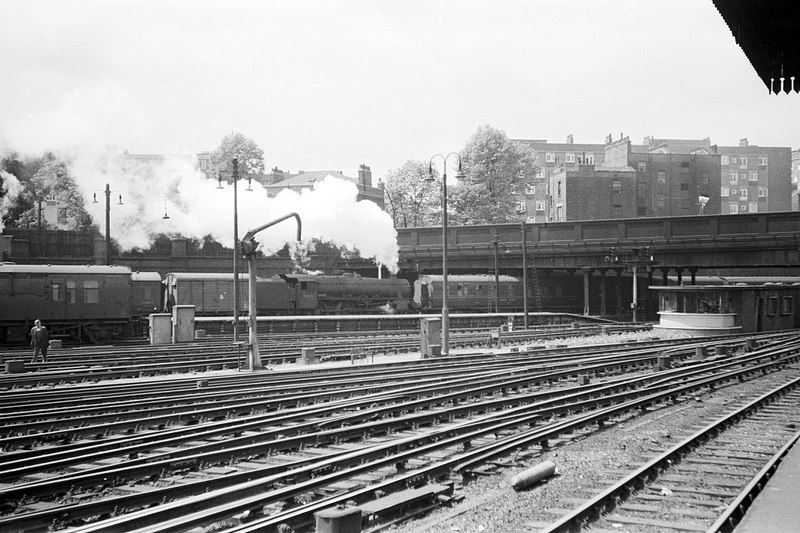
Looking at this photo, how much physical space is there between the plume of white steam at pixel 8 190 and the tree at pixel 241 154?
28267 mm

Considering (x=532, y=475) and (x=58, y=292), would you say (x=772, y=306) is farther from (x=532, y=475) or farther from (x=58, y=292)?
(x=532, y=475)

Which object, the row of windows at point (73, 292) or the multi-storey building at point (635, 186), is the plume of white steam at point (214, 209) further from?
the multi-storey building at point (635, 186)

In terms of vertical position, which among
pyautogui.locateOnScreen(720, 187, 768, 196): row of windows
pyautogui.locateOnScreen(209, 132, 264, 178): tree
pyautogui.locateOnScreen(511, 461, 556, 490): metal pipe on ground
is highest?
pyautogui.locateOnScreen(209, 132, 264, 178): tree

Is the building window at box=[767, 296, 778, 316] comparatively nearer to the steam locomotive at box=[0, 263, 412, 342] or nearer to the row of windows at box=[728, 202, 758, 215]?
the steam locomotive at box=[0, 263, 412, 342]

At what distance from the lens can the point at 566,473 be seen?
1057cm

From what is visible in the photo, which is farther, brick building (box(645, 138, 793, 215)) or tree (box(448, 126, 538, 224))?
brick building (box(645, 138, 793, 215))

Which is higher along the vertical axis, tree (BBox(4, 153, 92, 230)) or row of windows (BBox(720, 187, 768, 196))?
row of windows (BBox(720, 187, 768, 196))

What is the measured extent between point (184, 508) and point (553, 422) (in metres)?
8.25

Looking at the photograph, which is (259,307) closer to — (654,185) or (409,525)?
(409,525)

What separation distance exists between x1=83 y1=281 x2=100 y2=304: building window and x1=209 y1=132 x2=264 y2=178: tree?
157 ft

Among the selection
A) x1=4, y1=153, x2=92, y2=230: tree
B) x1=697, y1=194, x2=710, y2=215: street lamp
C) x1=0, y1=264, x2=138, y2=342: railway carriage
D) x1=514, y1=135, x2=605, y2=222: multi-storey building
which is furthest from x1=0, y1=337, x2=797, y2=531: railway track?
x1=514, y1=135, x2=605, y2=222: multi-storey building

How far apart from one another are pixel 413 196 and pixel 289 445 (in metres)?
69.8

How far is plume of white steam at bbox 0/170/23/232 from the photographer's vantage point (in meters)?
46.0

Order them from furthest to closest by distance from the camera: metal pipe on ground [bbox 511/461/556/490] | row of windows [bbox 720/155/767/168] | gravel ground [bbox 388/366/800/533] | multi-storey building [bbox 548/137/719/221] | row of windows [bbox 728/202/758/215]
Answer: row of windows [bbox 728/202/758/215] → row of windows [bbox 720/155/767/168] → multi-storey building [bbox 548/137/719/221] → metal pipe on ground [bbox 511/461/556/490] → gravel ground [bbox 388/366/800/533]
